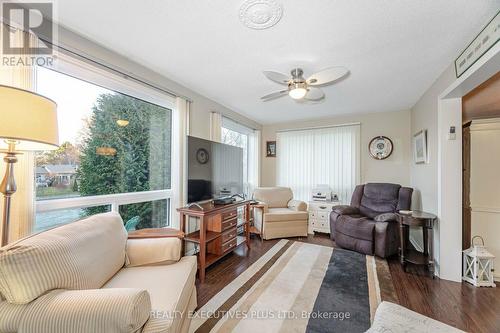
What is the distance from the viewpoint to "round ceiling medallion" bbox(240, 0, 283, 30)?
1.41 m

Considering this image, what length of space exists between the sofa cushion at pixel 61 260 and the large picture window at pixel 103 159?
22.3 inches

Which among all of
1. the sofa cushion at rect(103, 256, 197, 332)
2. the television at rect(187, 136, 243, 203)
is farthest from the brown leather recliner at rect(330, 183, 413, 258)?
the sofa cushion at rect(103, 256, 197, 332)

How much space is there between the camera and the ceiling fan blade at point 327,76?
1.89 meters

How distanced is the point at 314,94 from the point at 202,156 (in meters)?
1.53

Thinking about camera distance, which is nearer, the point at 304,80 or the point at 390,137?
the point at 304,80

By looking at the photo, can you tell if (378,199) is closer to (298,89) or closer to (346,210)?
(346,210)

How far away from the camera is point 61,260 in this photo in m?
1.09

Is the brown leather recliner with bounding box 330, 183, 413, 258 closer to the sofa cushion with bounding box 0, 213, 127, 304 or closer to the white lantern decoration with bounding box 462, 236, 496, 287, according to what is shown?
the white lantern decoration with bounding box 462, 236, 496, 287

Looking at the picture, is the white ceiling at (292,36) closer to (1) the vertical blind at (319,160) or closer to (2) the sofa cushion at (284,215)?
(1) the vertical blind at (319,160)

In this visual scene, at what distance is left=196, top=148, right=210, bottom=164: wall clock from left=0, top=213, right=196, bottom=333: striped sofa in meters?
1.31

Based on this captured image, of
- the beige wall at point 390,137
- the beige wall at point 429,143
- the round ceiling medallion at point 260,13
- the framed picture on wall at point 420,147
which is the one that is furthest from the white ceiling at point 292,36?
the beige wall at point 390,137

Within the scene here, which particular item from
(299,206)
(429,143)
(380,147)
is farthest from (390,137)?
(299,206)

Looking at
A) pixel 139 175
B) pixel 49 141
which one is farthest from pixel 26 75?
pixel 139 175

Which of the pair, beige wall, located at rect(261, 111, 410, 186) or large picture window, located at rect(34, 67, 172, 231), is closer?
large picture window, located at rect(34, 67, 172, 231)
